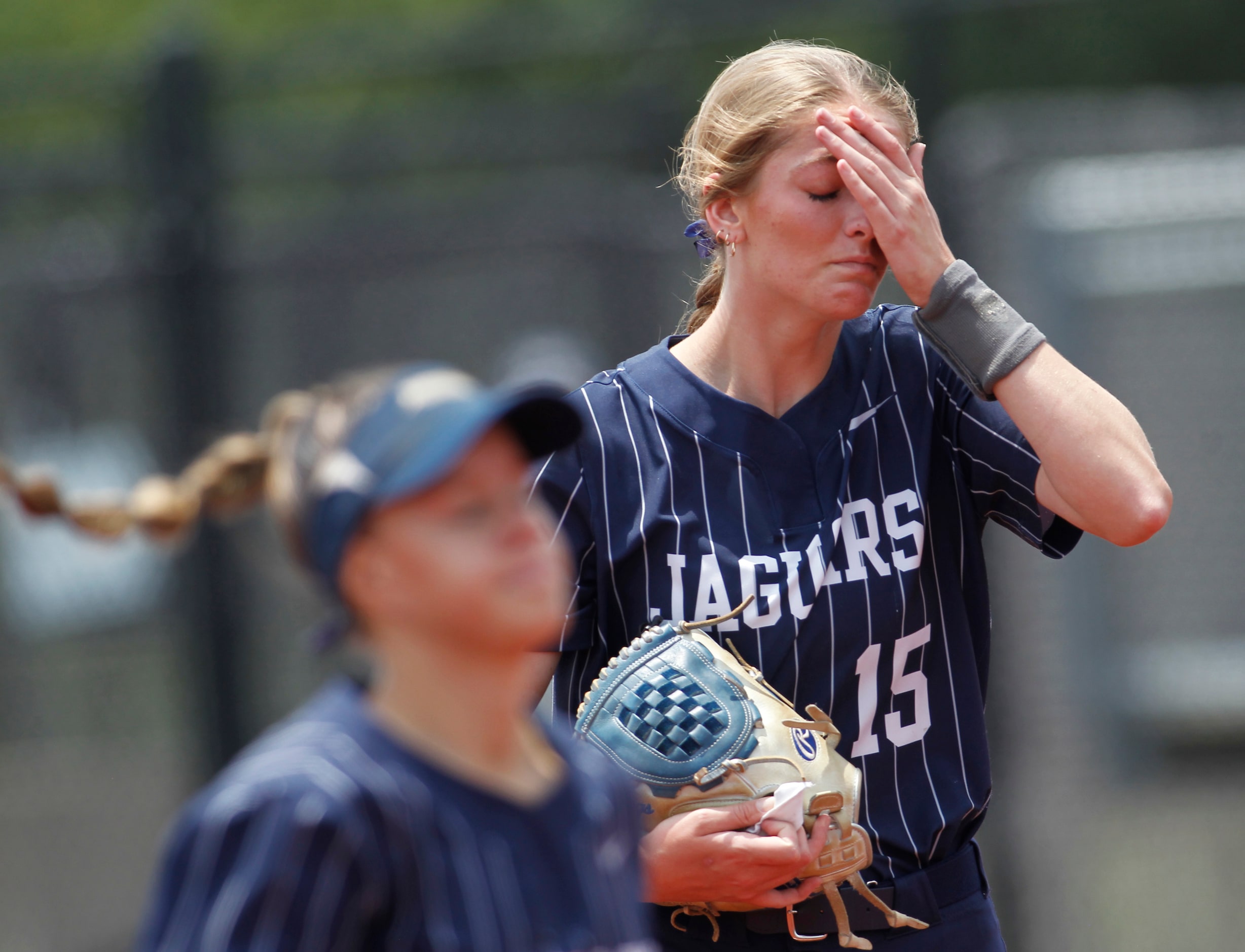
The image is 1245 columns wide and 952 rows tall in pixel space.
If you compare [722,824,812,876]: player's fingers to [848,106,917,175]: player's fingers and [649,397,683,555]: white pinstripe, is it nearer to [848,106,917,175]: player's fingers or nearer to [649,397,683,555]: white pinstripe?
[649,397,683,555]: white pinstripe

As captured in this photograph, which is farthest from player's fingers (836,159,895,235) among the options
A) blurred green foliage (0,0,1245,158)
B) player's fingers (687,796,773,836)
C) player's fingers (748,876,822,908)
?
blurred green foliage (0,0,1245,158)

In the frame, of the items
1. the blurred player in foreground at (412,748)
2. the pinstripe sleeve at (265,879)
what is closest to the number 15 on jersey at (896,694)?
the blurred player in foreground at (412,748)

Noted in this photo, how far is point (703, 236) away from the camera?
266 centimetres

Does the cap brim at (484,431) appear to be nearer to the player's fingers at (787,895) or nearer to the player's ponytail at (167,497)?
the player's ponytail at (167,497)

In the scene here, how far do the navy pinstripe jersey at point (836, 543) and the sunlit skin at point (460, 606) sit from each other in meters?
0.91

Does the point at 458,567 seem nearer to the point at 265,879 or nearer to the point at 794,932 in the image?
the point at 265,879

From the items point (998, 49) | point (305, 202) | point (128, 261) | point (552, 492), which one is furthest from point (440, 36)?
point (552, 492)

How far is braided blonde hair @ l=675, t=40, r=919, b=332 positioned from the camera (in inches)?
94.2

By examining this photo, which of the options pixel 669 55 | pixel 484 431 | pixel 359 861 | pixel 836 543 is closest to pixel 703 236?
pixel 836 543

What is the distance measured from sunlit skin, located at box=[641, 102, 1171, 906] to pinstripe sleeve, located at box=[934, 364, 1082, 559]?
4 centimetres

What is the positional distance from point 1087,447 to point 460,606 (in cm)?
128

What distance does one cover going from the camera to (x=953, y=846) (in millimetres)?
2379

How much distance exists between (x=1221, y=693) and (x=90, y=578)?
4.45 metres

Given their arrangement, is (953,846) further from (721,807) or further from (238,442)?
(238,442)
